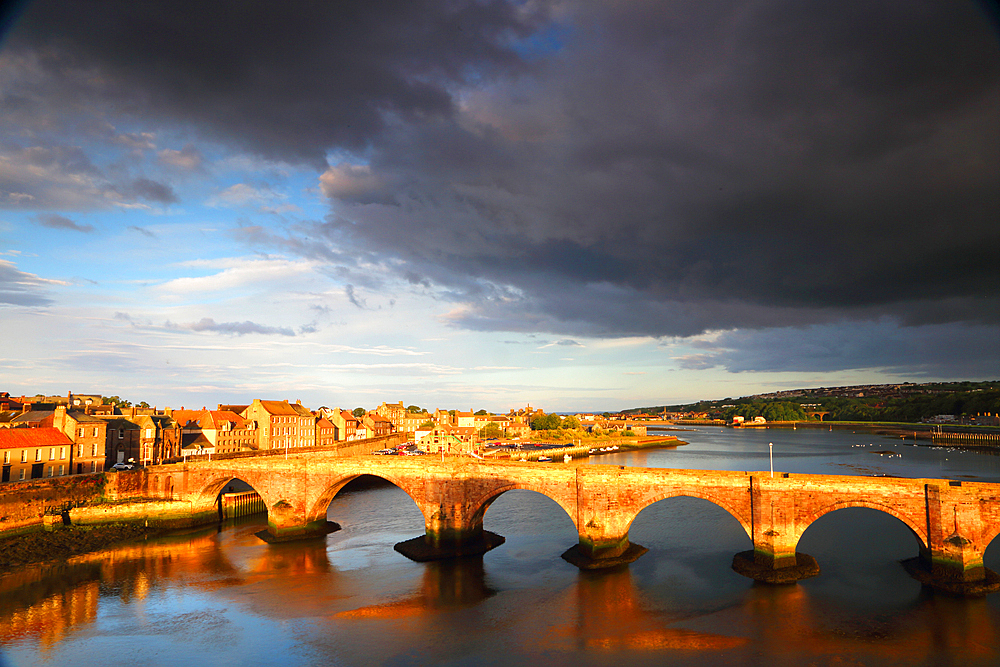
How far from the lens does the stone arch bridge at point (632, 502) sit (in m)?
30.6

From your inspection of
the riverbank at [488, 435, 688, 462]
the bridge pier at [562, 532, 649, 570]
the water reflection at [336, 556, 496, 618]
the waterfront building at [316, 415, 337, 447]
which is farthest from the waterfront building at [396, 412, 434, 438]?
the bridge pier at [562, 532, 649, 570]

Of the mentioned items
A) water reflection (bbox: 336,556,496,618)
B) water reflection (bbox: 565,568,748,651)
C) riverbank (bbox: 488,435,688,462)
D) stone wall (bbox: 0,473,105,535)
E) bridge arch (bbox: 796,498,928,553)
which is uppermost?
bridge arch (bbox: 796,498,928,553)

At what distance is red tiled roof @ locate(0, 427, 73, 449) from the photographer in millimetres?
52375

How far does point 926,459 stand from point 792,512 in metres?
98.9

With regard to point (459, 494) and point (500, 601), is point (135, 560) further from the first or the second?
point (500, 601)

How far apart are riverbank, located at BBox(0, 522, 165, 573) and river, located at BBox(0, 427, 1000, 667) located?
2206mm

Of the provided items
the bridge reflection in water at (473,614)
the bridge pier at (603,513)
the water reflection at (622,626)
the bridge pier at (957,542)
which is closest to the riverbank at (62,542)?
the bridge reflection in water at (473,614)

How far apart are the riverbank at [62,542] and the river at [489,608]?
2206 mm

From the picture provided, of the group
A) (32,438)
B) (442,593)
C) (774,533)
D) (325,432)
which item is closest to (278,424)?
(325,432)

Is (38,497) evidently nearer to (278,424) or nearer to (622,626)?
(278,424)

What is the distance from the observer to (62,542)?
46.1m

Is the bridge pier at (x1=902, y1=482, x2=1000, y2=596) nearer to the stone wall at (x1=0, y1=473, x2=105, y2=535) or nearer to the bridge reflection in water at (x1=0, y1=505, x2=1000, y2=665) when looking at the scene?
the bridge reflection in water at (x1=0, y1=505, x2=1000, y2=665)

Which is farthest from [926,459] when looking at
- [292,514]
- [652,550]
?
[292,514]

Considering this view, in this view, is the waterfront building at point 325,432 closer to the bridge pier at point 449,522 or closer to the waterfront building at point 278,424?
the waterfront building at point 278,424
